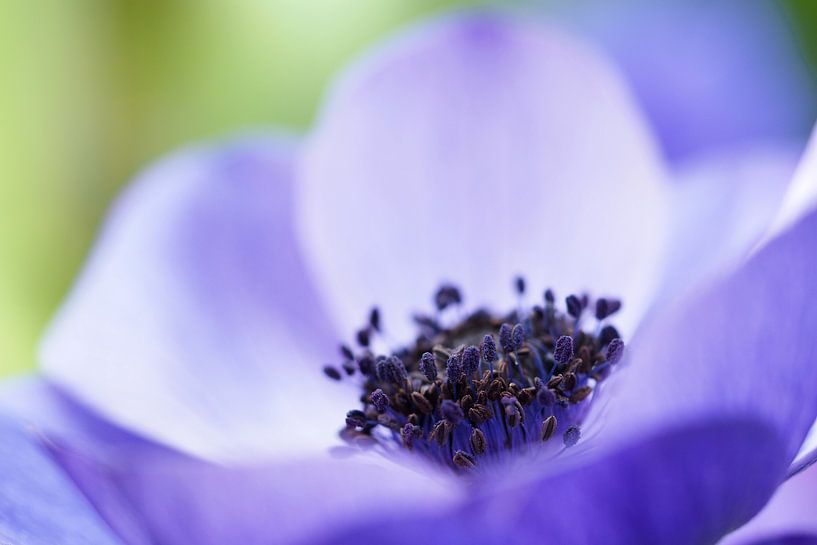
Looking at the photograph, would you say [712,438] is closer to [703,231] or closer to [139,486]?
[139,486]

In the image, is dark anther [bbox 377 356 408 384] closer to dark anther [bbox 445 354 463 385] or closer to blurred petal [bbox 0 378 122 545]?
dark anther [bbox 445 354 463 385]

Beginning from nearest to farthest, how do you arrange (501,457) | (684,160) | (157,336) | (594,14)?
(501,457), (157,336), (684,160), (594,14)

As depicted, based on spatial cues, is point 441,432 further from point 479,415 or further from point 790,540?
point 790,540

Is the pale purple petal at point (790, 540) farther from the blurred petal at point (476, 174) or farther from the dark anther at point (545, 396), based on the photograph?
the blurred petal at point (476, 174)

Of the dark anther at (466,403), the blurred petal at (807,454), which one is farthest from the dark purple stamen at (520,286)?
the blurred petal at (807,454)

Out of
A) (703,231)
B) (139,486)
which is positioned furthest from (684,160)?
(139,486)

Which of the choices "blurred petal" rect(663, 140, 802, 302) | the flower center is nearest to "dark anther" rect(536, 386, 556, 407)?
the flower center

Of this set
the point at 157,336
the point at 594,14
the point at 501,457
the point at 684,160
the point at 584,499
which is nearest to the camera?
the point at 584,499
